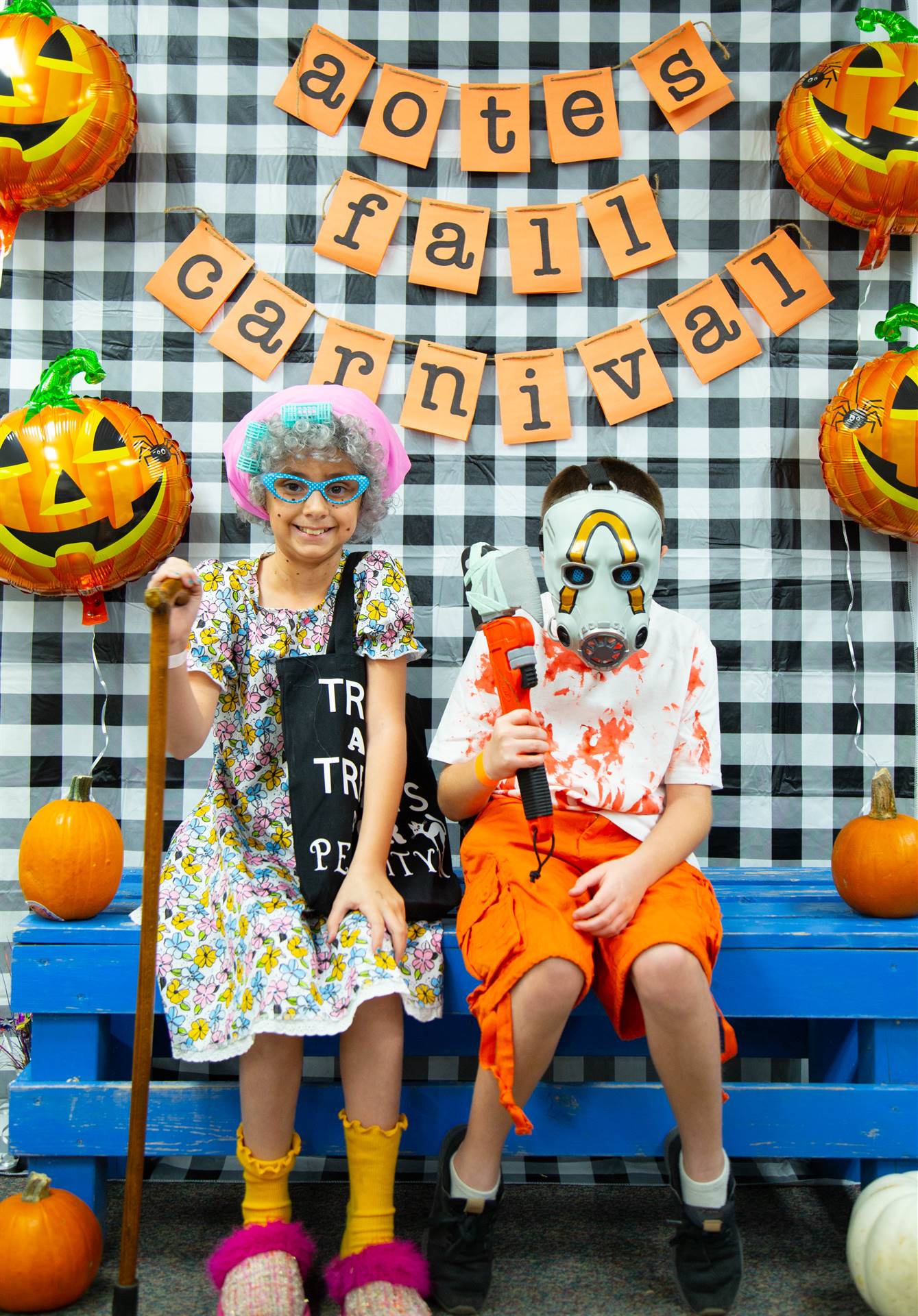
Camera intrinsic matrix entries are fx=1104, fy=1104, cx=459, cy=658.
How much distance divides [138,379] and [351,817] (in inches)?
40.2

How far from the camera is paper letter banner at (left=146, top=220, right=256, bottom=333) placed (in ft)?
6.81

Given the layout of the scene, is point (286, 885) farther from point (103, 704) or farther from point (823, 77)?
point (823, 77)

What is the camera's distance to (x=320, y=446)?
5.28 feet

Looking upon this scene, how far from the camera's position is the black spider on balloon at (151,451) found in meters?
1.86

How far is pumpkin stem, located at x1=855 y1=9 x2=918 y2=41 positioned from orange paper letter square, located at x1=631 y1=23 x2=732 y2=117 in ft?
0.84

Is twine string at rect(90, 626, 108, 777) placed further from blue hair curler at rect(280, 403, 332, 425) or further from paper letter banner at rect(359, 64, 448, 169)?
paper letter banner at rect(359, 64, 448, 169)

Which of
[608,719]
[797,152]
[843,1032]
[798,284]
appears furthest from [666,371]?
[843,1032]

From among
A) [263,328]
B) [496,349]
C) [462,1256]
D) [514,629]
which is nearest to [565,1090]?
[462,1256]

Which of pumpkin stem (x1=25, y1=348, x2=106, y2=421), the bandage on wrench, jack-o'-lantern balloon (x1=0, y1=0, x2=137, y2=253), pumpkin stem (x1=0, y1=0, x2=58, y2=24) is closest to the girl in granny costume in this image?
the bandage on wrench

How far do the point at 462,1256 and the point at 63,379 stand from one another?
150 cm

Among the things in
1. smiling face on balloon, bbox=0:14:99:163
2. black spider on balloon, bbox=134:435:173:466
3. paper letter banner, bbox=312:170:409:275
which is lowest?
black spider on balloon, bbox=134:435:173:466

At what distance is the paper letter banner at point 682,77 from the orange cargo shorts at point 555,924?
1.36 m

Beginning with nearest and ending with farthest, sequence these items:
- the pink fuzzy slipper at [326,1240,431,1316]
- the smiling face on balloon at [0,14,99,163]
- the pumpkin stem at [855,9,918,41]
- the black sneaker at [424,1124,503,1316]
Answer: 1. the pink fuzzy slipper at [326,1240,431,1316]
2. the black sneaker at [424,1124,503,1316]
3. the smiling face on balloon at [0,14,99,163]
4. the pumpkin stem at [855,9,918,41]

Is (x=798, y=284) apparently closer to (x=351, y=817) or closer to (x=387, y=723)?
(x=387, y=723)
